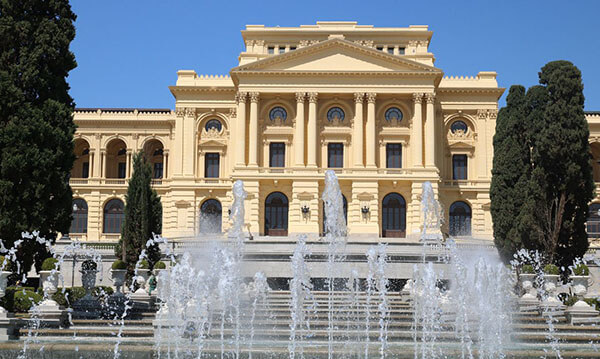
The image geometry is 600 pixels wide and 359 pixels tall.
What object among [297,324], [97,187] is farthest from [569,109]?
[97,187]

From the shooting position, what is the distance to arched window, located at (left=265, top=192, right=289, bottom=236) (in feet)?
164

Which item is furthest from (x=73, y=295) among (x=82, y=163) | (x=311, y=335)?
(x=82, y=163)

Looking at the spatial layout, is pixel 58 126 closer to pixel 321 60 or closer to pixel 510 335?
pixel 510 335

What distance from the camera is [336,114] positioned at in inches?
2039

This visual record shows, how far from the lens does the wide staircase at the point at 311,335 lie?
17828 millimetres

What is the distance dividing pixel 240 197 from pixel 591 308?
26.5 metres

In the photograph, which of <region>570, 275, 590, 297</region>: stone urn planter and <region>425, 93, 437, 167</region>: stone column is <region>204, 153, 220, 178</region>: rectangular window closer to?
<region>425, 93, 437, 167</region>: stone column

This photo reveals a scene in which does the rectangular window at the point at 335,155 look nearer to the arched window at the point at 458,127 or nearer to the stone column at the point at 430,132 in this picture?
the stone column at the point at 430,132

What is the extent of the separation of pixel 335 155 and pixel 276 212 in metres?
5.76

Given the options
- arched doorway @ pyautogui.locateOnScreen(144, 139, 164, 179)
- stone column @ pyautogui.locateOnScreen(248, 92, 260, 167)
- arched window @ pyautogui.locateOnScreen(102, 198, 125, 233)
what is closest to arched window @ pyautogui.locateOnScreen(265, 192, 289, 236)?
stone column @ pyautogui.locateOnScreen(248, 92, 260, 167)

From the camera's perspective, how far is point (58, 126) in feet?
89.4

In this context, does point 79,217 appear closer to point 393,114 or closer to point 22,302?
point 393,114

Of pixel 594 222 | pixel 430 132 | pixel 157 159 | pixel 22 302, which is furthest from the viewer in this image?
pixel 157 159

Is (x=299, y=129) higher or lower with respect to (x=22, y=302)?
higher
